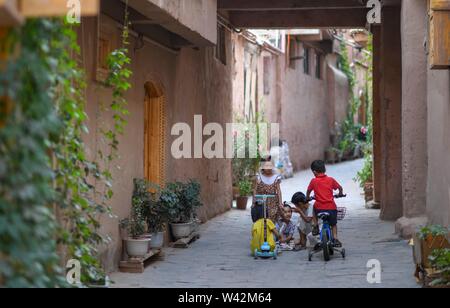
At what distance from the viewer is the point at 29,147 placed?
194 inches

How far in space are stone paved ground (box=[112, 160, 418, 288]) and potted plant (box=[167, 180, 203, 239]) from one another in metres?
0.32

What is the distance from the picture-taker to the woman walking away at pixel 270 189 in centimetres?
1258

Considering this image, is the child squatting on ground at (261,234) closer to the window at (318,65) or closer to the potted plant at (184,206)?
the potted plant at (184,206)

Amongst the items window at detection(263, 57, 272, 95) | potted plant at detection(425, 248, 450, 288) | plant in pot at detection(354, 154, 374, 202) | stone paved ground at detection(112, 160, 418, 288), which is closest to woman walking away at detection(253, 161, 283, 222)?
stone paved ground at detection(112, 160, 418, 288)

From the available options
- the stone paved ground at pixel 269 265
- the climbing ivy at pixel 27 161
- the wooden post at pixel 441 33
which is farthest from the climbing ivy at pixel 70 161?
the wooden post at pixel 441 33

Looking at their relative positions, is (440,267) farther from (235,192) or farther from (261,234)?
(235,192)

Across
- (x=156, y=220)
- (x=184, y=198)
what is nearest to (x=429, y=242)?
(x=156, y=220)

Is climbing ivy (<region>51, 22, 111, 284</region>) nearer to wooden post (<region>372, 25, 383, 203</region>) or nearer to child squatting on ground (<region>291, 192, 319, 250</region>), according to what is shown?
child squatting on ground (<region>291, 192, 319, 250</region>)

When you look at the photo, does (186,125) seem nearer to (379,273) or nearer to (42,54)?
(379,273)

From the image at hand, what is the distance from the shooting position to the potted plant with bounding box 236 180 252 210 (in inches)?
755

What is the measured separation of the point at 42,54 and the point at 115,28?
5.45 metres

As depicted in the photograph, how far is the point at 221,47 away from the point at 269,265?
7786 millimetres

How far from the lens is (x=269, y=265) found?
11.3 meters

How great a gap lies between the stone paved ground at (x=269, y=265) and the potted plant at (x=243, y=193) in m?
3.46
